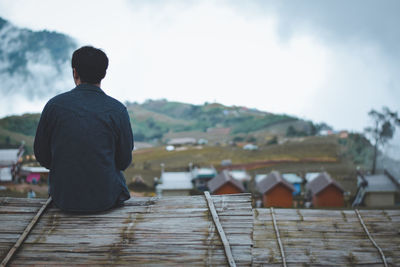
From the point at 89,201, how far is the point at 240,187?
22.8m

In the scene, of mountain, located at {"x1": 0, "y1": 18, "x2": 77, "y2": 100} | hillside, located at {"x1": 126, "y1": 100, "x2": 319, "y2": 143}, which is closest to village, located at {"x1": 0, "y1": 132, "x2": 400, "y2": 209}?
mountain, located at {"x1": 0, "y1": 18, "x2": 77, "y2": 100}

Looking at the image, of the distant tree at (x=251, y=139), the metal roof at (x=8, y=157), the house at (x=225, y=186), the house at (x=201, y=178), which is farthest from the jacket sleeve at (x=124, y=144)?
the distant tree at (x=251, y=139)

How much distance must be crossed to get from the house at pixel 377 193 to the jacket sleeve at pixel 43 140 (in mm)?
25787

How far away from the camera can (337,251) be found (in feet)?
19.8

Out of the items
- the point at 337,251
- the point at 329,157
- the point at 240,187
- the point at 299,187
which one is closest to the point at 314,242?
the point at 337,251

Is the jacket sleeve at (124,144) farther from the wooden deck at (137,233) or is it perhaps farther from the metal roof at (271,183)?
Answer: the metal roof at (271,183)

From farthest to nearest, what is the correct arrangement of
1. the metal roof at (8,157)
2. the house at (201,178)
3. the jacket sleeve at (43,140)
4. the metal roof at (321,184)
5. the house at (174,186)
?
1. the house at (201,178)
2. the house at (174,186)
3. the metal roof at (321,184)
4. the metal roof at (8,157)
5. the jacket sleeve at (43,140)

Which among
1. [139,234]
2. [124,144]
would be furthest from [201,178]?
[139,234]

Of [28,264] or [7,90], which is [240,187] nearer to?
[7,90]

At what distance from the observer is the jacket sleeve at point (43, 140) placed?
118 inches

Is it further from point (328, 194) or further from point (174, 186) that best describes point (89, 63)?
point (328, 194)

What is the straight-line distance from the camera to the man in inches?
114

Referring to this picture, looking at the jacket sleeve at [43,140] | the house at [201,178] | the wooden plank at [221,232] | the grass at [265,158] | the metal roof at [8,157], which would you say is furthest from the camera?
the grass at [265,158]

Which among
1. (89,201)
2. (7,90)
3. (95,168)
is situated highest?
(7,90)
